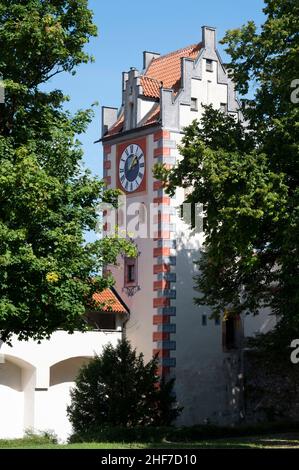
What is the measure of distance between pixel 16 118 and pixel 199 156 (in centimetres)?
601

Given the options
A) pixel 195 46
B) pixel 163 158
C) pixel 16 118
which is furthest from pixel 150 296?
pixel 16 118

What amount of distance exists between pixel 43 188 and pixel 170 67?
20.1 m

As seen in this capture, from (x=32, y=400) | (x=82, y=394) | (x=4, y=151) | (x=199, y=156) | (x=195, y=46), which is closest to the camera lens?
(x=4, y=151)

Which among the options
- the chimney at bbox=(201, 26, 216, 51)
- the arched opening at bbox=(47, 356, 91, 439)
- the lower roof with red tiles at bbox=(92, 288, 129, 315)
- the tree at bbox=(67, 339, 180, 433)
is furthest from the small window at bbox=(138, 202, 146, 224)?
the chimney at bbox=(201, 26, 216, 51)

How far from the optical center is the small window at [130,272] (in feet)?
138

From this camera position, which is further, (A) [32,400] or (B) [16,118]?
(A) [32,400]

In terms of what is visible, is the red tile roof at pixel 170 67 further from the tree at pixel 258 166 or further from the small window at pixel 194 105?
the tree at pixel 258 166

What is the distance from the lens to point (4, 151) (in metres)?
26.9

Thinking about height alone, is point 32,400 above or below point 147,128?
below

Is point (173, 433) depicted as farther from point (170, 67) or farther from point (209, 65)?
point (170, 67)

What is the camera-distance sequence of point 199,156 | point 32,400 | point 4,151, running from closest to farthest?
point 4,151 → point 199,156 → point 32,400

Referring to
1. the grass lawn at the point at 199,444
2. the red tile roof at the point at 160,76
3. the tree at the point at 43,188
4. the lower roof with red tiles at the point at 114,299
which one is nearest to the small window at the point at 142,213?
the lower roof with red tiles at the point at 114,299

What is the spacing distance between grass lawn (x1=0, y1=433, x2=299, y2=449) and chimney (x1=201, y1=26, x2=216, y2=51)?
57.1 feet

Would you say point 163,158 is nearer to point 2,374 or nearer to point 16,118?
point 2,374
